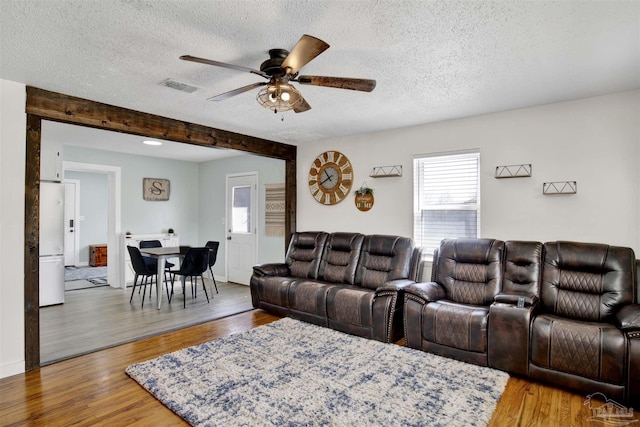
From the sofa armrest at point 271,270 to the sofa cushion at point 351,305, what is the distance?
1097mm

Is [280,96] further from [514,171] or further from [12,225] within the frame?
[514,171]

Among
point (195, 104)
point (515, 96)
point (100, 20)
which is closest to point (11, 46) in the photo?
point (100, 20)

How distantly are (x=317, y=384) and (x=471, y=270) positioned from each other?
1939mm

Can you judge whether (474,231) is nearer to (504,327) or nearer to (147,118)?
(504,327)

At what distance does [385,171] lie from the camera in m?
4.62

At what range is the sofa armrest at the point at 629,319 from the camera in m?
2.35

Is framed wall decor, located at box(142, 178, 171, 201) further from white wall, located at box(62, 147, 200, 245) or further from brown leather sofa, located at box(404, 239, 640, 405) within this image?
brown leather sofa, located at box(404, 239, 640, 405)

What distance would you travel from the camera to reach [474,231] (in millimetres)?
4008

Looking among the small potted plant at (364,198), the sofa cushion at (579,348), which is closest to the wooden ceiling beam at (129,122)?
the small potted plant at (364,198)

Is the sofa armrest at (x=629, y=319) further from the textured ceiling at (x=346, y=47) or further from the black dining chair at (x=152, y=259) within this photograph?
the black dining chair at (x=152, y=259)

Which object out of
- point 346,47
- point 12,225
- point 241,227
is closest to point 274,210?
point 241,227

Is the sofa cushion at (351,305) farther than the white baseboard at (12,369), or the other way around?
the sofa cushion at (351,305)

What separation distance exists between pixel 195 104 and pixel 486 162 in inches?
125

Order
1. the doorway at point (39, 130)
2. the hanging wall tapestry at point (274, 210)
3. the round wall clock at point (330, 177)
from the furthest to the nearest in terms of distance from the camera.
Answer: the hanging wall tapestry at point (274, 210), the round wall clock at point (330, 177), the doorway at point (39, 130)
